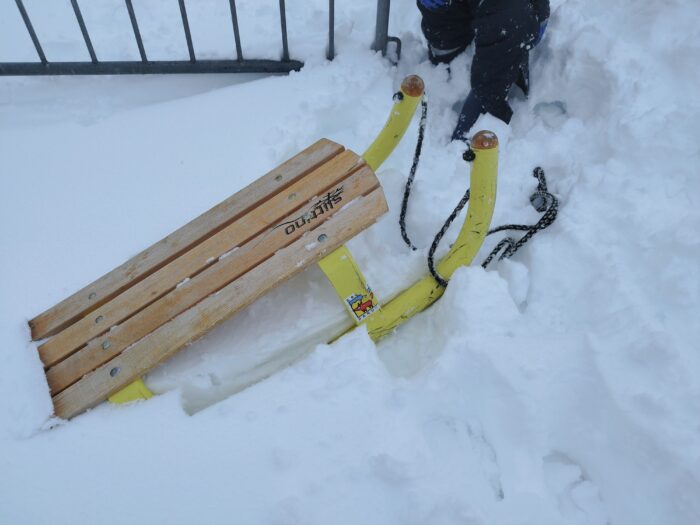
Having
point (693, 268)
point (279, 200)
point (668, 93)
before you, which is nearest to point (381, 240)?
point (279, 200)

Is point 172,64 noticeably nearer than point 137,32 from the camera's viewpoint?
No

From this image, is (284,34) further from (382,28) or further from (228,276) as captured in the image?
(228,276)

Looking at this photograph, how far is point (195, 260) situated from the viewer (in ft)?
5.58

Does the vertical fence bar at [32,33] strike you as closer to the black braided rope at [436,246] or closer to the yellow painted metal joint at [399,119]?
the yellow painted metal joint at [399,119]

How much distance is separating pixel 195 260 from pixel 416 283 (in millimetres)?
725

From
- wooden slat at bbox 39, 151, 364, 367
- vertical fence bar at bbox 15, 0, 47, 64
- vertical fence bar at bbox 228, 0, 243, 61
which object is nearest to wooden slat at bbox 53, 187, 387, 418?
wooden slat at bbox 39, 151, 364, 367

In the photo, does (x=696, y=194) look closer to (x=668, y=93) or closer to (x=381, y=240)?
(x=668, y=93)

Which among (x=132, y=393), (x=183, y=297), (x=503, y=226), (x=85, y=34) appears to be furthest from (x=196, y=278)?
(x=85, y=34)

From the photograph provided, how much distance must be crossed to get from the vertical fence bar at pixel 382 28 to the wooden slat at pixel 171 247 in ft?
3.12

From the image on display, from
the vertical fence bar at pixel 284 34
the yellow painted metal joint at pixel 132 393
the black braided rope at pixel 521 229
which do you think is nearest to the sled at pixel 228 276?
the yellow painted metal joint at pixel 132 393

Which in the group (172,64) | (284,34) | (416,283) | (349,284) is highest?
(284,34)

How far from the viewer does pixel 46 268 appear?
1.96m

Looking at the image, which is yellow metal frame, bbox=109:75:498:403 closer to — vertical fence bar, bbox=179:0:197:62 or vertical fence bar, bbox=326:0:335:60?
vertical fence bar, bbox=326:0:335:60

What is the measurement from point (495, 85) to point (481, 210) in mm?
768
